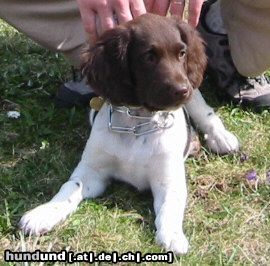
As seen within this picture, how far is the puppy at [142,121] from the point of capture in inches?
119

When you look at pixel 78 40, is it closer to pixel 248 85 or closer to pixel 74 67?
pixel 74 67

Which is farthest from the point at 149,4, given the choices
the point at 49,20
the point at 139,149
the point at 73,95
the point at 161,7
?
the point at 49,20

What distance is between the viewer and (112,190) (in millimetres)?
3375

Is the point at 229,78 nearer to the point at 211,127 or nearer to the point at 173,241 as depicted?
the point at 211,127

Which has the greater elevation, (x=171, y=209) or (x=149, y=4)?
(x=149, y=4)

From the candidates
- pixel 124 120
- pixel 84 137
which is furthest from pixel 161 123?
pixel 84 137

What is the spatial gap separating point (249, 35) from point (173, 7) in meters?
0.90

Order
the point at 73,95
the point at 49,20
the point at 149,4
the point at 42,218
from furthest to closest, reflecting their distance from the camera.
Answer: the point at 49,20, the point at 73,95, the point at 149,4, the point at 42,218

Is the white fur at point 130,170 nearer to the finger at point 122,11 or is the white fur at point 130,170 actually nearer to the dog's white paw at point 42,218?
the dog's white paw at point 42,218

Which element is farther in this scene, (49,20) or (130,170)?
(49,20)

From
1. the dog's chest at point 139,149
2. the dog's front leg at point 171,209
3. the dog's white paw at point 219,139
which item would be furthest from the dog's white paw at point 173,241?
the dog's white paw at point 219,139

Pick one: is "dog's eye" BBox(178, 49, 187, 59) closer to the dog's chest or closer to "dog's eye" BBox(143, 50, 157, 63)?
"dog's eye" BBox(143, 50, 157, 63)

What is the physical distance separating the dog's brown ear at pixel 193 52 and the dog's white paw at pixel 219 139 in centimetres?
45

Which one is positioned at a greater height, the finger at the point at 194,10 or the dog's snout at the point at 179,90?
the finger at the point at 194,10
